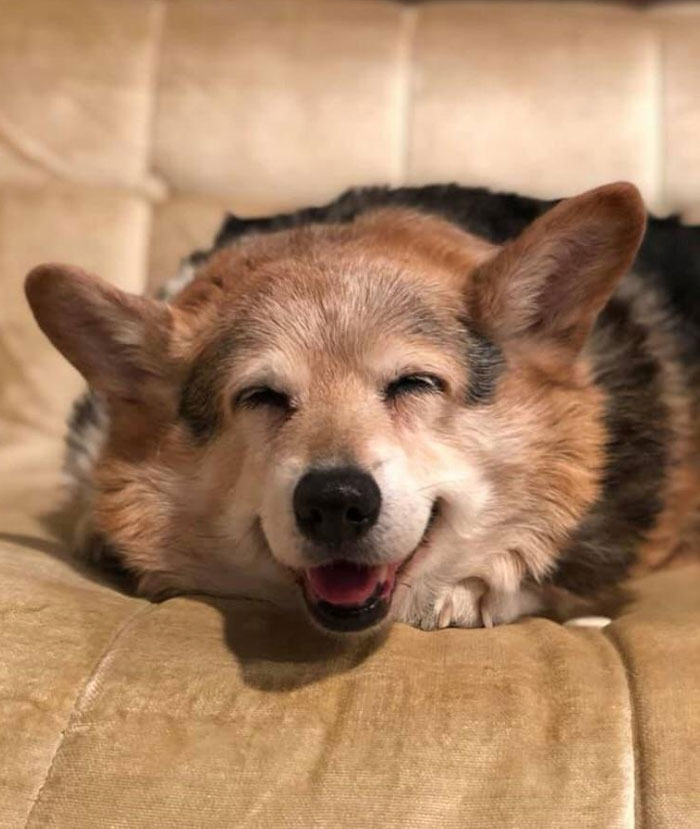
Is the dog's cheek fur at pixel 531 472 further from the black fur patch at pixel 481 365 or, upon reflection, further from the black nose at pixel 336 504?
the black nose at pixel 336 504

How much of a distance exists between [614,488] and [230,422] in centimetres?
62

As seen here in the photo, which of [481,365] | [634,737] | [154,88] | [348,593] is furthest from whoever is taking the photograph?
[154,88]

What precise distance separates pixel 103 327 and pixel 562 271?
0.72 meters

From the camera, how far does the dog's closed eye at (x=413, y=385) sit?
4.55 ft

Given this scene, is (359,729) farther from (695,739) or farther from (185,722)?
(695,739)

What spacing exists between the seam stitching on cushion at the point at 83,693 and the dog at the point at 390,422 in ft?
0.71

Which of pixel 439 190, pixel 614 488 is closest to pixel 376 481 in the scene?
pixel 614 488

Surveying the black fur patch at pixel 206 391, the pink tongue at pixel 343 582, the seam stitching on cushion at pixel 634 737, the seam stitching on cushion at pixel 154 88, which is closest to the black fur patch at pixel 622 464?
the seam stitching on cushion at pixel 634 737

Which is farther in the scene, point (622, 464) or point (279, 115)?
point (279, 115)

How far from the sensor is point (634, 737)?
3.46 feet

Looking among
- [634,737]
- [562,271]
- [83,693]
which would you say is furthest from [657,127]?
[83,693]

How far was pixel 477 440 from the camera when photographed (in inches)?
56.5

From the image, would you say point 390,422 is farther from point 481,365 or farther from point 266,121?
point 266,121

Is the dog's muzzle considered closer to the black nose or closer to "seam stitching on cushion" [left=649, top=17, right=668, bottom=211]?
the black nose
